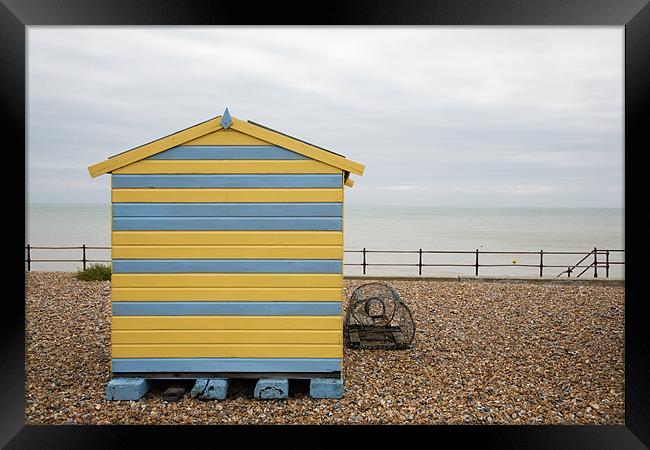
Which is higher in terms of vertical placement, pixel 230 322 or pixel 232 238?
pixel 232 238

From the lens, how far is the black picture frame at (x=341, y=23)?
3166 mm

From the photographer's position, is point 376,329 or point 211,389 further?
point 376,329

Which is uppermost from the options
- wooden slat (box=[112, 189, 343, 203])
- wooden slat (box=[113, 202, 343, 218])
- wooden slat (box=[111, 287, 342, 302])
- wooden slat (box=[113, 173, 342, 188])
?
wooden slat (box=[113, 173, 342, 188])

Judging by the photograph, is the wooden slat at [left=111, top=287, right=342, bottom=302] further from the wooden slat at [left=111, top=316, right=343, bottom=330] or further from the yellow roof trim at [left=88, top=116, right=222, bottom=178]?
the yellow roof trim at [left=88, top=116, right=222, bottom=178]

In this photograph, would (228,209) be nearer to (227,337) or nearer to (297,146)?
(297,146)

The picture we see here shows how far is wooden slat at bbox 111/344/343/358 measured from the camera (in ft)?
16.7

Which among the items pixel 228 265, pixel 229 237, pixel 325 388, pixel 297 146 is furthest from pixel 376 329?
pixel 297 146

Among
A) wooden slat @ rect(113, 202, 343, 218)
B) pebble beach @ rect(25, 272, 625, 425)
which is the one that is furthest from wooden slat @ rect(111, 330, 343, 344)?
wooden slat @ rect(113, 202, 343, 218)

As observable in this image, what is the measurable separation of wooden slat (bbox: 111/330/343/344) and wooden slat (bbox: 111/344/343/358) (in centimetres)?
4

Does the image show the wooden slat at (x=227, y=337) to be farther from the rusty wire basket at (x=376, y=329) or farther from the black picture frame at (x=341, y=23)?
the black picture frame at (x=341, y=23)

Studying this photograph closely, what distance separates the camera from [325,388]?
5.11m

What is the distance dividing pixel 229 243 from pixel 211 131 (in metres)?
1.14

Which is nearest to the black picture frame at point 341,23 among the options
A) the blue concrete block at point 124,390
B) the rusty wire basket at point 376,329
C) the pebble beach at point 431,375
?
the pebble beach at point 431,375

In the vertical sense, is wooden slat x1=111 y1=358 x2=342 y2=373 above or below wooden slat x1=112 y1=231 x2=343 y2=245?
below
